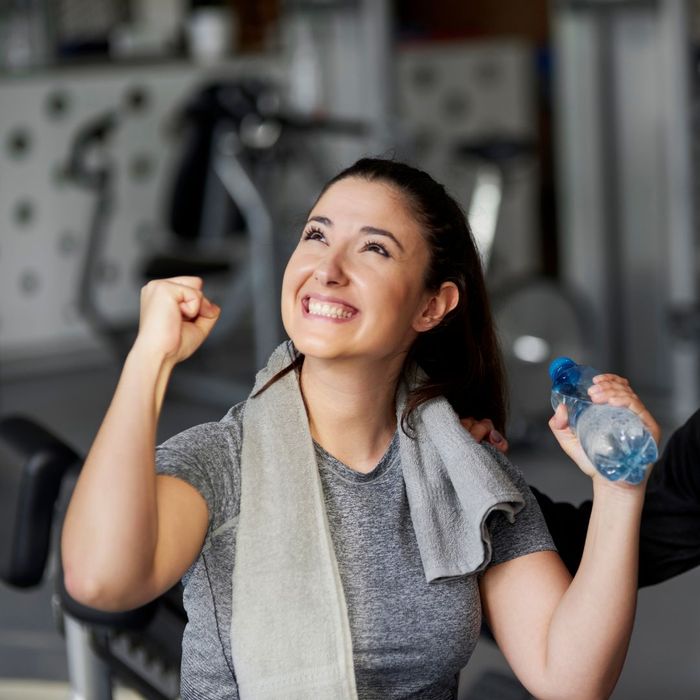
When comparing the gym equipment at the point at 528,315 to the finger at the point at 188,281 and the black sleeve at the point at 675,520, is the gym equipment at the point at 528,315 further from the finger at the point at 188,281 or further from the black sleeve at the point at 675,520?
the finger at the point at 188,281

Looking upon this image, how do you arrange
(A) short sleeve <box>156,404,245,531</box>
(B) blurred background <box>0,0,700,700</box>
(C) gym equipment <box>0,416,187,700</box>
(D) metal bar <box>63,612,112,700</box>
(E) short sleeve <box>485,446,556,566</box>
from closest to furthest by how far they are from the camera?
(A) short sleeve <box>156,404,245,531</box>
(E) short sleeve <box>485,446,556,566</box>
(C) gym equipment <box>0,416,187,700</box>
(D) metal bar <box>63,612,112,700</box>
(B) blurred background <box>0,0,700,700</box>

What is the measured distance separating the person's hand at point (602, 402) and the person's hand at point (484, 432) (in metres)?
0.17

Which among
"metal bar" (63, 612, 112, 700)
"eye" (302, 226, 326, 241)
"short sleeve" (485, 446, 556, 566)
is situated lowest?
"metal bar" (63, 612, 112, 700)

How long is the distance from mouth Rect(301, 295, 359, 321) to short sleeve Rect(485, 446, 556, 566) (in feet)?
0.78

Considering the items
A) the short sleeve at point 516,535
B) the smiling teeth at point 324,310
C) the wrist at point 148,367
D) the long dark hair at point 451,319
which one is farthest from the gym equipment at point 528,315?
the wrist at point 148,367

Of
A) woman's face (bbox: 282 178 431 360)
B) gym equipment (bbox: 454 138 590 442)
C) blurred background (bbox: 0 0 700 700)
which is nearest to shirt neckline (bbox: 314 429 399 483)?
woman's face (bbox: 282 178 431 360)

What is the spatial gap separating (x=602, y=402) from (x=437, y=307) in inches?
10.9

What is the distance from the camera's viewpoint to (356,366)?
134 centimetres

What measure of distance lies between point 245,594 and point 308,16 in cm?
419

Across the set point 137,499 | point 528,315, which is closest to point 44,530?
point 137,499

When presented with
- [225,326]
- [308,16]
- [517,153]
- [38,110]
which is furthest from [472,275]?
[38,110]

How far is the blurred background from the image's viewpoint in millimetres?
4230

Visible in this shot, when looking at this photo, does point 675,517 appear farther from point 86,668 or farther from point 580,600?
point 86,668

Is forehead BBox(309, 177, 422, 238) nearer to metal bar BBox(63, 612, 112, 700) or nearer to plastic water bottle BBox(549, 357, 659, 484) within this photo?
plastic water bottle BBox(549, 357, 659, 484)
